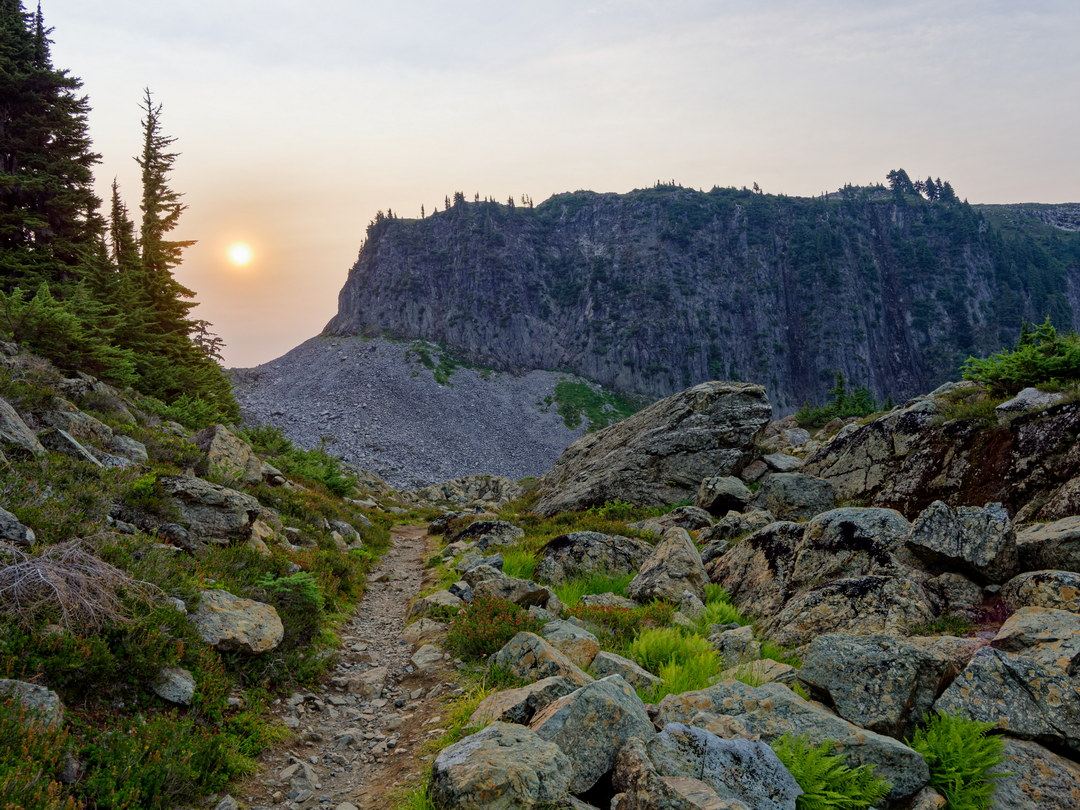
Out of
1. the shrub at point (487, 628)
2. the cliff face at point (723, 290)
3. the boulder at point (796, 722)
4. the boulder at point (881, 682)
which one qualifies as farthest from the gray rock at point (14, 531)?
the cliff face at point (723, 290)

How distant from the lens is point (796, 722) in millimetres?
5500

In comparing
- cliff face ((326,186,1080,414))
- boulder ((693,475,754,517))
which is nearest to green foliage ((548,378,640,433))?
cliff face ((326,186,1080,414))

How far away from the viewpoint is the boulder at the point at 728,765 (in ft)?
14.8

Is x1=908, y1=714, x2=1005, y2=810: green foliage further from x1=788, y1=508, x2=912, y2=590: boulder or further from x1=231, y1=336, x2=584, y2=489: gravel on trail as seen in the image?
x1=231, y1=336, x2=584, y2=489: gravel on trail

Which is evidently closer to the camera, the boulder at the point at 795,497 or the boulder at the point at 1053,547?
the boulder at the point at 1053,547

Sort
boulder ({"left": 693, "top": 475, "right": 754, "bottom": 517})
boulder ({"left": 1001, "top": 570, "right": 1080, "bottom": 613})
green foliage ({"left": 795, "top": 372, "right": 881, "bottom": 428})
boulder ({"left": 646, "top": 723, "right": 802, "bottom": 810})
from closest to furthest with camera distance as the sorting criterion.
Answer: boulder ({"left": 646, "top": 723, "right": 802, "bottom": 810})
boulder ({"left": 1001, "top": 570, "right": 1080, "bottom": 613})
boulder ({"left": 693, "top": 475, "right": 754, "bottom": 517})
green foliage ({"left": 795, "top": 372, "right": 881, "bottom": 428})

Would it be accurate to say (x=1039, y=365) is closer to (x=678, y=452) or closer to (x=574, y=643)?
(x=678, y=452)

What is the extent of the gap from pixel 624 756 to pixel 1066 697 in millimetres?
4635

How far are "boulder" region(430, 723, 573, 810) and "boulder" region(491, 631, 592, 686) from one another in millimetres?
1963

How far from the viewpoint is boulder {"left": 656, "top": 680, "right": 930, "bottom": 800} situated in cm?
496

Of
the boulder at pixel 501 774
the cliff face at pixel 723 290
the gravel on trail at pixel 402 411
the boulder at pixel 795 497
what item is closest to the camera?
the boulder at pixel 501 774

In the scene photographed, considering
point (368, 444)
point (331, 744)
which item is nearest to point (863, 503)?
point (331, 744)

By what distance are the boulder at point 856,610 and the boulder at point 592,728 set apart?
4562mm

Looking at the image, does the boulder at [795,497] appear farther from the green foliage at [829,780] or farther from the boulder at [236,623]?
the boulder at [236,623]
